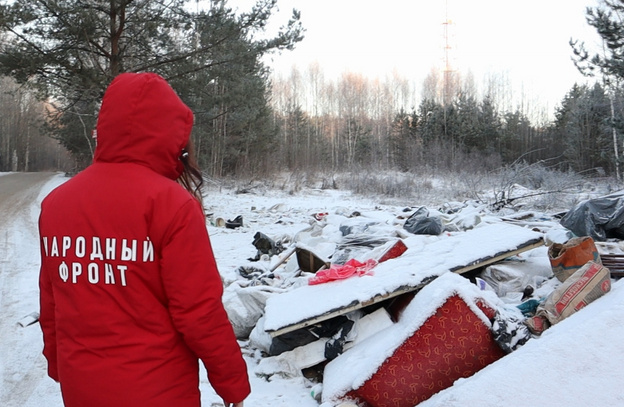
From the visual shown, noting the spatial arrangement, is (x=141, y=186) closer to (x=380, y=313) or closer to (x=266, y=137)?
(x=380, y=313)

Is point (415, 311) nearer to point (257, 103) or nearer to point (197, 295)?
point (197, 295)

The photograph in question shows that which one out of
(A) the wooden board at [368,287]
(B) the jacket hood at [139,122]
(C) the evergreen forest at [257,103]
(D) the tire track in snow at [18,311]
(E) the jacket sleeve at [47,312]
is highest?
(C) the evergreen forest at [257,103]

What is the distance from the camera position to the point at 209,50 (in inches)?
453

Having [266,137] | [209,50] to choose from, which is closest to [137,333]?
[209,50]

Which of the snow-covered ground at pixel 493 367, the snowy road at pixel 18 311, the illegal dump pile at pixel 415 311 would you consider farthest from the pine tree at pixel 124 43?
the illegal dump pile at pixel 415 311

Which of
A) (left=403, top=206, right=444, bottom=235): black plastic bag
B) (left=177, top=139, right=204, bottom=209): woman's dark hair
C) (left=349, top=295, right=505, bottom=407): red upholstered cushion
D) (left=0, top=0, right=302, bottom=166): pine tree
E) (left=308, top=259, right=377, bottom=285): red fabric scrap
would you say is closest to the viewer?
(left=177, top=139, right=204, bottom=209): woman's dark hair

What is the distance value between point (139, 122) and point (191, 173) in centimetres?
27

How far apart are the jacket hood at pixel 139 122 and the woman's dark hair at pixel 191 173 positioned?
90mm

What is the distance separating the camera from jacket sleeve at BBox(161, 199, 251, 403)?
129cm

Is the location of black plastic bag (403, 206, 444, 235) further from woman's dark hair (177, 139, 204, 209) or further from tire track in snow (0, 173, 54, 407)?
woman's dark hair (177, 139, 204, 209)

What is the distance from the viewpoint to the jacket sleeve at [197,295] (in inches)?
50.8

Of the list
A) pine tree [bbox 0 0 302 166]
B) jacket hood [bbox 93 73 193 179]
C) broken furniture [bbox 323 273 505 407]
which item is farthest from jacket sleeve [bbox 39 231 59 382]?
pine tree [bbox 0 0 302 166]

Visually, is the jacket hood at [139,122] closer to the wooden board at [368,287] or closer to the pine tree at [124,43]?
the wooden board at [368,287]

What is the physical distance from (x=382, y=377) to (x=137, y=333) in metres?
1.79
